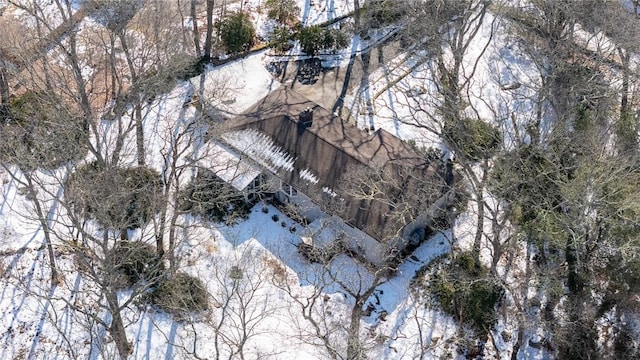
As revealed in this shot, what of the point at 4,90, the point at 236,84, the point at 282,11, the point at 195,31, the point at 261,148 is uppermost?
the point at 282,11

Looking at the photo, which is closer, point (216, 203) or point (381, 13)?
point (216, 203)

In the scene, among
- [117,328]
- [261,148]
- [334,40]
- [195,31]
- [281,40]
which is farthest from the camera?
[281,40]

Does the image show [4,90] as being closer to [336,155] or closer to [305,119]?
[305,119]

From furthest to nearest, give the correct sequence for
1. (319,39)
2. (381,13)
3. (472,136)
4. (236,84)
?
(381,13) < (319,39) < (236,84) < (472,136)

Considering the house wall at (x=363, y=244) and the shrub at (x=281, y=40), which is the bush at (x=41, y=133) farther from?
the shrub at (x=281, y=40)

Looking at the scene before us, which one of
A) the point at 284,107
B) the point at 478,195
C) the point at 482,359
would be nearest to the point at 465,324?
the point at 482,359

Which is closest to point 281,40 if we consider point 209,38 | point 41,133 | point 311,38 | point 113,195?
point 311,38

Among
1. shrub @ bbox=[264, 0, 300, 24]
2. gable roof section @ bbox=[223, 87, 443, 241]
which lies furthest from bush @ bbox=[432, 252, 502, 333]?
shrub @ bbox=[264, 0, 300, 24]

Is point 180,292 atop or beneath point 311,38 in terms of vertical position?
beneath
